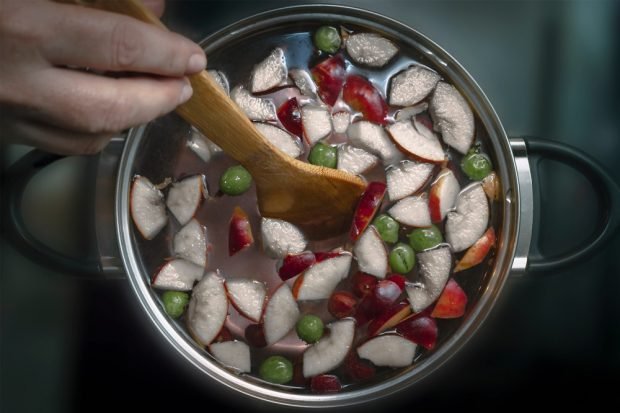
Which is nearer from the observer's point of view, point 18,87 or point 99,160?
point 18,87

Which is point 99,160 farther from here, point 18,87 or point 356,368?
point 356,368

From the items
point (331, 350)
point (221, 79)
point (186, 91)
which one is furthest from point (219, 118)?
point (331, 350)


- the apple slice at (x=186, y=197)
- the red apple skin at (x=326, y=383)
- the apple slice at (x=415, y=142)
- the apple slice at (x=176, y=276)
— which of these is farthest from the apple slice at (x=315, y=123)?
the red apple skin at (x=326, y=383)

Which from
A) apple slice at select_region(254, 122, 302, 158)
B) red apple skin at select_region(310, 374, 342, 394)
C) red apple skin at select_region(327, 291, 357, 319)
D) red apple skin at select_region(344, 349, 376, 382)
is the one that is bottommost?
red apple skin at select_region(310, 374, 342, 394)

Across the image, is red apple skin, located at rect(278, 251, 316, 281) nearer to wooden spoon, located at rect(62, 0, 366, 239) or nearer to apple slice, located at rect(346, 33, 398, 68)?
wooden spoon, located at rect(62, 0, 366, 239)

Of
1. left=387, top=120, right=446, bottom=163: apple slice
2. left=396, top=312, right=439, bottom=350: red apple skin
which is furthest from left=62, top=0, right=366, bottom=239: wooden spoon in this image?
left=396, top=312, right=439, bottom=350: red apple skin

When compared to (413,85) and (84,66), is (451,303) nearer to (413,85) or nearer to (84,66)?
(413,85)

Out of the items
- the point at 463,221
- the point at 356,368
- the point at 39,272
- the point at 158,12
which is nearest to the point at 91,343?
the point at 39,272

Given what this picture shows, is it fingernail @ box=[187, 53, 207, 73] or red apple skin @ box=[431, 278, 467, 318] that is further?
red apple skin @ box=[431, 278, 467, 318]
